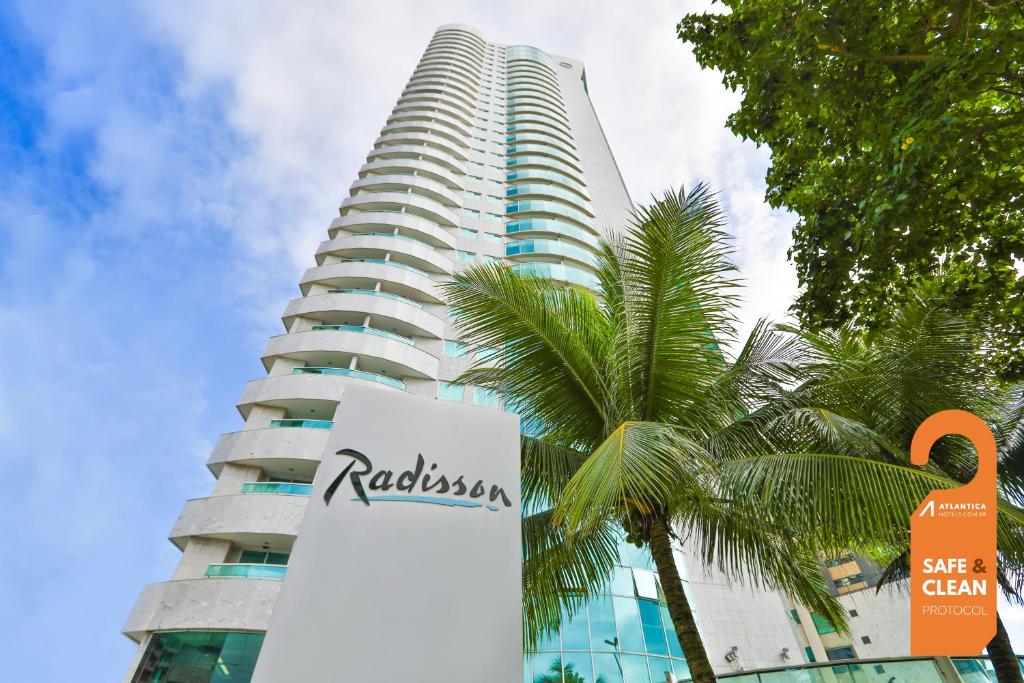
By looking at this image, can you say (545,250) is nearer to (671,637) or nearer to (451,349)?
(451,349)

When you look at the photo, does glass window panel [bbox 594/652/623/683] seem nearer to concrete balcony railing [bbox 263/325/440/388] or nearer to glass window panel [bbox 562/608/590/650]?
glass window panel [bbox 562/608/590/650]

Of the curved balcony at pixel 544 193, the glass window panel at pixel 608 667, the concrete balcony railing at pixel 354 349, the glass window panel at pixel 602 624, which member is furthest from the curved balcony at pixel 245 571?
the curved balcony at pixel 544 193

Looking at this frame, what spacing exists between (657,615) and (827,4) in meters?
16.5

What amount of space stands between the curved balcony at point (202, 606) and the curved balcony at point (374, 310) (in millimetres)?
11084

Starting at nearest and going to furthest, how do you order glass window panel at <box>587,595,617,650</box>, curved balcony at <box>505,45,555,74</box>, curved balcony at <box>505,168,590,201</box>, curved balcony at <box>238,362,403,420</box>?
glass window panel at <box>587,595,617,650</box>, curved balcony at <box>238,362,403,420</box>, curved balcony at <box>505,168,590,201</box>, curved balcony at <box>505,45,555,74</box>

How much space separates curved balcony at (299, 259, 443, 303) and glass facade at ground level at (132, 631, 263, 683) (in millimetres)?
14307

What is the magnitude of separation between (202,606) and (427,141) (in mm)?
28982

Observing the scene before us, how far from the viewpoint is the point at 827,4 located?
17.5 feet

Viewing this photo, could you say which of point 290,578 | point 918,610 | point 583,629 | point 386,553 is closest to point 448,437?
point 386,553

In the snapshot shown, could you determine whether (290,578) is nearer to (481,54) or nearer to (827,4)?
(827,4)

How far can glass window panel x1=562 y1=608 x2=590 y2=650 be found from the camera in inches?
595

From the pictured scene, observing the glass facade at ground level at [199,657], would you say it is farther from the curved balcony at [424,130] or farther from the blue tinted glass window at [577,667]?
the curved balcony at [424,130]

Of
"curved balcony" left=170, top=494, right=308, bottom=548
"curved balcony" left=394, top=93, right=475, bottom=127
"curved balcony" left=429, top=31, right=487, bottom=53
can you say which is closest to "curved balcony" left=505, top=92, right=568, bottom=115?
"curved balcony" left=394, top=93, right=475, bottom=127

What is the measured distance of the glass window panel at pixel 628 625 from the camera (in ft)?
51.4
